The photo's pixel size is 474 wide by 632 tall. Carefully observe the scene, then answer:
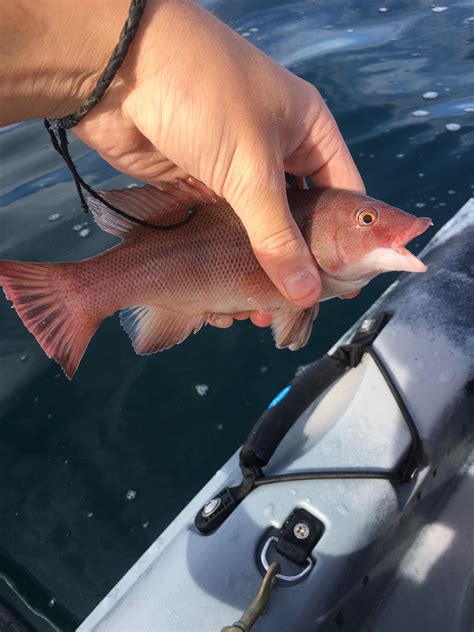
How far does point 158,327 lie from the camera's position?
2.37 meters

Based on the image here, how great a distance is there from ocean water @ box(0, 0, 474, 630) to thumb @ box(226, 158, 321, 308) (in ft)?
4.54

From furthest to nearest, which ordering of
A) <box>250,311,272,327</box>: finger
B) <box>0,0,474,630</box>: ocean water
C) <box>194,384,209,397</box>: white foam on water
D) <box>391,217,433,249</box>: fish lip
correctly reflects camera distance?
<box>194,384,209,397</box>: white foam on water < <box>0,0,474,630</box>: ocean water < <box>250,311,272,327</box>: finger < <box>391,217,433,249</box>: fish lip

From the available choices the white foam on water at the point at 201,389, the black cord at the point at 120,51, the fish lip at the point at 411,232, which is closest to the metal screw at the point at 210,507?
the fish lip at the point at 411,232

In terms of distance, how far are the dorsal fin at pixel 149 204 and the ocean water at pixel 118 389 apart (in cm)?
146

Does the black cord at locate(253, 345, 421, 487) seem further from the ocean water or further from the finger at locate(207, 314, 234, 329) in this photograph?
the ocean water

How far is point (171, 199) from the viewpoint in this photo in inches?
87.0

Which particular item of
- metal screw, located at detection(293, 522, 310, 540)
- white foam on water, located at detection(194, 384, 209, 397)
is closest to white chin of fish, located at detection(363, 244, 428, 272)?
metal screw, located at detection(293, 522, 310, 540)

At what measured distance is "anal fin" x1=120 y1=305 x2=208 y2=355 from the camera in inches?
92.5

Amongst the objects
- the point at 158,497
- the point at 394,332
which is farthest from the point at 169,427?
the point at 394,332

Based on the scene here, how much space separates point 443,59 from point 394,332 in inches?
202

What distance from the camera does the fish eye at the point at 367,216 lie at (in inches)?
83.0

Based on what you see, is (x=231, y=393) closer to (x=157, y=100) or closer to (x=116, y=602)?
(x=116, y=602)

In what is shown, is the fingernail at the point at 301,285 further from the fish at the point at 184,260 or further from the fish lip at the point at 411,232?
the fish lip at the point at 411,232

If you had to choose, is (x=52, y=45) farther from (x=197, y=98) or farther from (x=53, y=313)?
(x=53, y=313)
